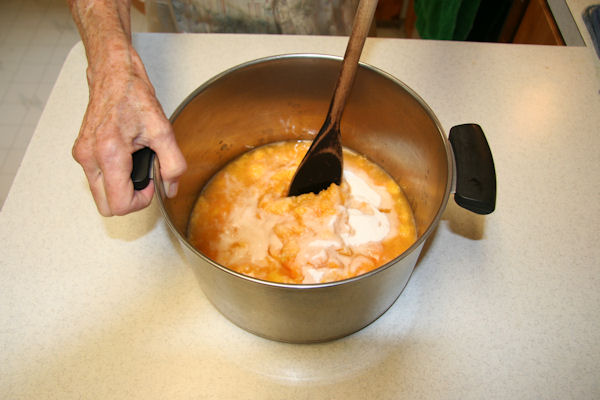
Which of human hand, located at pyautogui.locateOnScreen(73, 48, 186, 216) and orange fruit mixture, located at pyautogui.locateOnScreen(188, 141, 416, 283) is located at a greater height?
human hand, located at pyautogui.locateOnScreen(73, 48, 186, 216)

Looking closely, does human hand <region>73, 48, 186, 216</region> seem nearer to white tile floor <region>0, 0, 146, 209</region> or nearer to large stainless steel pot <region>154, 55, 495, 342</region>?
large stainless steel pot <region>154, 55, 495, 342</region>

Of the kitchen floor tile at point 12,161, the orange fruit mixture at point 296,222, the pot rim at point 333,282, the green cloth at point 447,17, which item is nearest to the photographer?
the pot rim at point 333,282

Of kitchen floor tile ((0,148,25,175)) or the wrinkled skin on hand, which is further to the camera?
kitchen floor tile ((0,148,25,175))

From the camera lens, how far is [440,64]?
3.46ft

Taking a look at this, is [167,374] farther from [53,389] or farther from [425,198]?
[425,198]

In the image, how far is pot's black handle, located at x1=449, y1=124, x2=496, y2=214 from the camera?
2.05ft

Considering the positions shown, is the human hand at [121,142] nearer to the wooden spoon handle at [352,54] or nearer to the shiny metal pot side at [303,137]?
the shiny metal pot side at [303,137]

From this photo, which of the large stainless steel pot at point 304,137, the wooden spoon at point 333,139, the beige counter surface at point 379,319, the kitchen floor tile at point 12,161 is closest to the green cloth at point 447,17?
the beige counter surface at point 379,319

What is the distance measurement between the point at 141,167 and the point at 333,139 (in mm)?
325

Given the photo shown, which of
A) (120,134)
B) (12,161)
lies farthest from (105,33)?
(12,161)

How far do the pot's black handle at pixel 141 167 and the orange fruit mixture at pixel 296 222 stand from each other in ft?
0.70

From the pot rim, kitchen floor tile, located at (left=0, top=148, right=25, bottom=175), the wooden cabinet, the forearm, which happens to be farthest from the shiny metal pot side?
kitchen floor tile, located at (left=0, top=148, right=25, bottom=175)

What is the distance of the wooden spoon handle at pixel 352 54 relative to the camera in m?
0.67

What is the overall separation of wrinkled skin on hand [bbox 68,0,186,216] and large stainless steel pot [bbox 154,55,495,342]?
0.15 feet
